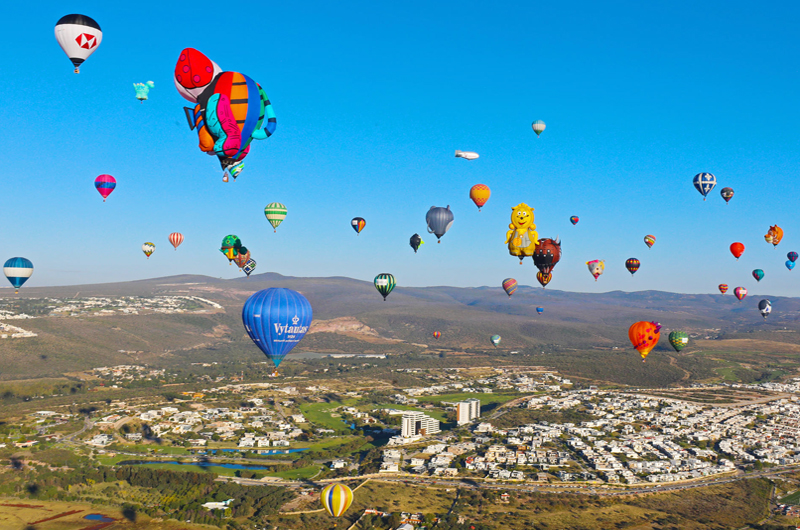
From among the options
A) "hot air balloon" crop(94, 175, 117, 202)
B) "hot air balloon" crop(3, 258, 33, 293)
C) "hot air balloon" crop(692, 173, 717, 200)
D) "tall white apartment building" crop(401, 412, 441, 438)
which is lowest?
"tall white apartment building" crop(401, 412, 441, 438)

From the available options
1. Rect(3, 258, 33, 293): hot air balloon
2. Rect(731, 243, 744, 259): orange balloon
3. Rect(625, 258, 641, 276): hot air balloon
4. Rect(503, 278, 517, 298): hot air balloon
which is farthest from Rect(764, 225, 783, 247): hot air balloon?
Rect(3, 258, 33, 293): hot air balloon

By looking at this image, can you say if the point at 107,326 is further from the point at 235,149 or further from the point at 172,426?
the point at 235,149

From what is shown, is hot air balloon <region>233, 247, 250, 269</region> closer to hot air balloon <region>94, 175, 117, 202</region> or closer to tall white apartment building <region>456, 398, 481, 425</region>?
hot air balloon <region>94, 175, 117, 202</region>

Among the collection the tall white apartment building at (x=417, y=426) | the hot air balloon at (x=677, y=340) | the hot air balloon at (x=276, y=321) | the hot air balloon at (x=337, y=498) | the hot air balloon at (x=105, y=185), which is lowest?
the tall white apartment building at (x=417, y=426)

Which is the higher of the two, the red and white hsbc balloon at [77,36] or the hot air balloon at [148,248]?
the red and white hsbc balloon at [77,36]

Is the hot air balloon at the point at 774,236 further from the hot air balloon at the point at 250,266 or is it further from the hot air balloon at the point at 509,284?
the hot air balloon at the point at 250,266

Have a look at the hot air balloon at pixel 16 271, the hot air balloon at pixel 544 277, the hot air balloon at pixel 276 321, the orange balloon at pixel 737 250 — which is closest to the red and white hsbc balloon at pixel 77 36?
the hot air balloon at pixel 276 321
